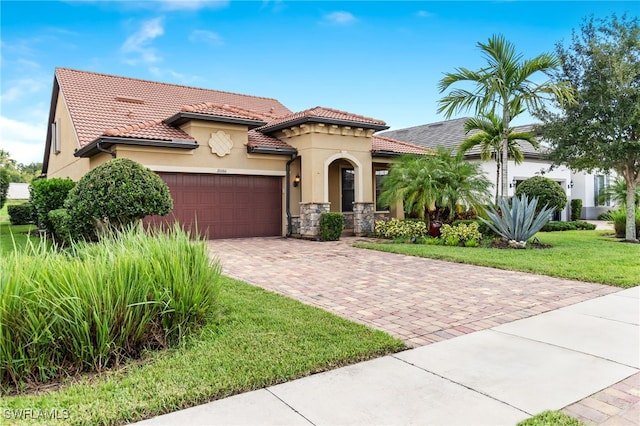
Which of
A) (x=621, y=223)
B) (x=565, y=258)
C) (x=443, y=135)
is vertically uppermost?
(x=443, y=135)

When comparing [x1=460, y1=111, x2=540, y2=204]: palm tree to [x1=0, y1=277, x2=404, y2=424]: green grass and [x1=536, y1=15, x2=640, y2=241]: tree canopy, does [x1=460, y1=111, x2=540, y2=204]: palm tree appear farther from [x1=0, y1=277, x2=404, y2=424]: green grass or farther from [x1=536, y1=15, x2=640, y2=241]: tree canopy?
[x1=0, y1=277, x2=404, y2=424]: green grass

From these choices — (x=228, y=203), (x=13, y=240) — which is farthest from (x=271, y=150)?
(x=13, y=240)

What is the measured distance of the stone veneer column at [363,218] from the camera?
56.2 ft

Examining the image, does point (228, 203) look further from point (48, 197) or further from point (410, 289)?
point (410, 289)

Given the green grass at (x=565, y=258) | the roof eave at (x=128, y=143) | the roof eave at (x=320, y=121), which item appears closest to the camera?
the green grass at (x=565, y=258)

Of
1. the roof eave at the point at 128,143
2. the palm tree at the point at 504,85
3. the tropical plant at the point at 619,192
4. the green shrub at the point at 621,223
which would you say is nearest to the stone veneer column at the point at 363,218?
the palm tree at the point at 504,85

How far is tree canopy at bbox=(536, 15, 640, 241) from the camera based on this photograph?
13352 mm

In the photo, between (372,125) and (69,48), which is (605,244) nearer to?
(372,125)

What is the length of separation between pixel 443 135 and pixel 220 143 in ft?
51.2

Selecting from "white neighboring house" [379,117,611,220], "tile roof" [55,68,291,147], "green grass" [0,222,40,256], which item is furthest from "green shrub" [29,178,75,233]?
"white neighboring house" [379,117,611,220]

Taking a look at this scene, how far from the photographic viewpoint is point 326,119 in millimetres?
15414

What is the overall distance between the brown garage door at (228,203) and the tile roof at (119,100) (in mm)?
1946

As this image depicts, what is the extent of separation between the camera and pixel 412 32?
13969 mm

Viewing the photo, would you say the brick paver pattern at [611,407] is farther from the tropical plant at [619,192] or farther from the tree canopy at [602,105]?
the tropical plant at [619,192]
